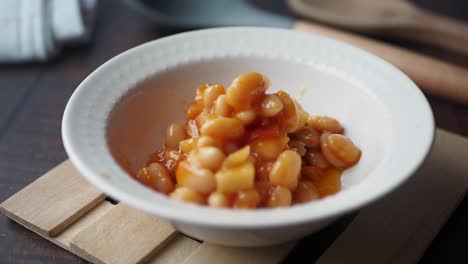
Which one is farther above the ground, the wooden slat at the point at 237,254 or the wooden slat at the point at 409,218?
the wooden slat at the point at 409,218

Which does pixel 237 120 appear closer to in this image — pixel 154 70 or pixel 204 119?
pixel 204 119

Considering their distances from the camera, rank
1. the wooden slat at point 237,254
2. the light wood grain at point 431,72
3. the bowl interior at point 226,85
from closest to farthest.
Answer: the wooden slat at point 237,254 → the bowl interior at point 226,85 → the light wood grain at point 431,72

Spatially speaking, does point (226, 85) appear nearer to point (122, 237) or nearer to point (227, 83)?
point (227, 83)

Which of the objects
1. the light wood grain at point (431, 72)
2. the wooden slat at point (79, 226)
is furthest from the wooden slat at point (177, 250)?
the light wood grain at point (431, 72)

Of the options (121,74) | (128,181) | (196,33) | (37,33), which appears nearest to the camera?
(128,181)

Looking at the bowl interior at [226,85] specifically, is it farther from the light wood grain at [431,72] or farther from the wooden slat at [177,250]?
the light wood grain at [431,72]

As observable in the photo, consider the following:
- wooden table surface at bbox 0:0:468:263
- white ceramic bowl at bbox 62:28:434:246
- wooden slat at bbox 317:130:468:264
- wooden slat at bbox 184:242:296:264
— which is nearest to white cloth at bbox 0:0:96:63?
wooden table surface at bbox 0:0:468:263

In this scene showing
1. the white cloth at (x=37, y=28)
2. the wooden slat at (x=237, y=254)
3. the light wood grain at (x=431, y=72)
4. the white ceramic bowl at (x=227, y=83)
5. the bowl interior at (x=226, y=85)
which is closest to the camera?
the white ceramic bowl at (x=227, y=83)

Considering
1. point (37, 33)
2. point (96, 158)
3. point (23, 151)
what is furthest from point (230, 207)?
point (37, 33)
